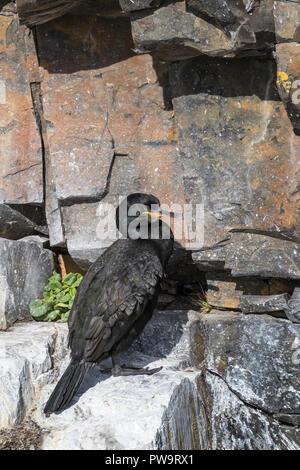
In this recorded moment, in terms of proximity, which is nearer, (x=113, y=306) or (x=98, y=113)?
(x=113, y=306)

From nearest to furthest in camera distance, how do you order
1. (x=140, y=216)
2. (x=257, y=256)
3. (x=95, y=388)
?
(x=95, y=388)
(x=257, y=256)
(x=140, y=216)

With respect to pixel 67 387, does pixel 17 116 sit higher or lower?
higher

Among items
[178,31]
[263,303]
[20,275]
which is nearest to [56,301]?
[20,275]

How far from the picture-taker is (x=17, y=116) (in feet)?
15.7

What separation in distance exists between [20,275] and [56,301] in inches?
13.9

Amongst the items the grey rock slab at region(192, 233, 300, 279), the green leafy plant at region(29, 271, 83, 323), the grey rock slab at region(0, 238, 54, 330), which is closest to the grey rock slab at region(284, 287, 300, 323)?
the grey rock slab at region(192, 233, 300, 279)

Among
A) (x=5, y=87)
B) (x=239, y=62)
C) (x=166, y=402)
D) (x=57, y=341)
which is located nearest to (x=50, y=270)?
(x=57, y=341)

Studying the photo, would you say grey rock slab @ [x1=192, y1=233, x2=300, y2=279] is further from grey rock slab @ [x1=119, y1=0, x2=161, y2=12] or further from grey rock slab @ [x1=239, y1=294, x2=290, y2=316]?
grey rock slab @ [x1=119, y1=0, x2=161, y2=12]

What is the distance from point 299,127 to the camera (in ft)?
12.5

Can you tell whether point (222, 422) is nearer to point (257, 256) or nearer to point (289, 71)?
point (257, 256)

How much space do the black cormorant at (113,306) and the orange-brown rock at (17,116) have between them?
1.12 metres

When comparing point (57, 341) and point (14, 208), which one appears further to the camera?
point (14, 208)
